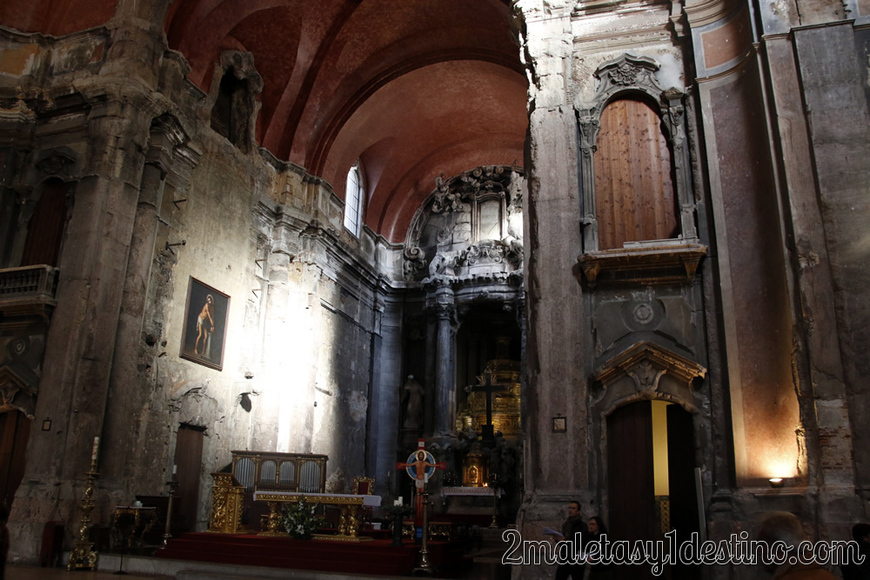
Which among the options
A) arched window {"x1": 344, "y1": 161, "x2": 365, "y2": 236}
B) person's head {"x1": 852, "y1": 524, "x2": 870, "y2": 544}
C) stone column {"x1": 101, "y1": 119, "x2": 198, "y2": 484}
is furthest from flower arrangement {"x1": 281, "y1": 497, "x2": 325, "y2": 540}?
arched window {"x1": 344, "y1": 161, "x2": 365, "y2": 236}

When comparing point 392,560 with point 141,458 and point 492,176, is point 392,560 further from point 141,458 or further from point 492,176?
point 492,176

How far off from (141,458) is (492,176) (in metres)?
15.6

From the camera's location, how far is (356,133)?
69.6 ft

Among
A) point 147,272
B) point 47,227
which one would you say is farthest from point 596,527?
point 47,227

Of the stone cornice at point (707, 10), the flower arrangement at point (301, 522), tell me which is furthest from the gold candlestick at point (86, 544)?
the stone cornice at point (707, 10)

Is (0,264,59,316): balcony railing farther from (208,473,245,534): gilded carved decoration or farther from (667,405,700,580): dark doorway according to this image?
(667,405,700,580): dark doorway

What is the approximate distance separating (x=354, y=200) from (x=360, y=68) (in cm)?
475

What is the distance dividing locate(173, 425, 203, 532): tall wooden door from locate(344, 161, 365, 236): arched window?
9579 mm

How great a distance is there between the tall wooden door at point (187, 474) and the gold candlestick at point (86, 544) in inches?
116

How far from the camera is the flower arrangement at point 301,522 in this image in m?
11.0

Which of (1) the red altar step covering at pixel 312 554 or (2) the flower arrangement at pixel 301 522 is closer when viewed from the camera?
(1) the red altar step covering at pixel 312 554

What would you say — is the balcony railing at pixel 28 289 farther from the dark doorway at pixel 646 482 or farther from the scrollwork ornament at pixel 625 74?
the scrollwork ornament at pixel 625 74

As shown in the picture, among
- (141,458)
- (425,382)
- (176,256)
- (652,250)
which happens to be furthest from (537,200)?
(425,382)

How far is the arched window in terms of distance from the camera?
22798mm
